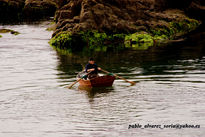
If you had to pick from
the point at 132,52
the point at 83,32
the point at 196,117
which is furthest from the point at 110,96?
the point at 83,32

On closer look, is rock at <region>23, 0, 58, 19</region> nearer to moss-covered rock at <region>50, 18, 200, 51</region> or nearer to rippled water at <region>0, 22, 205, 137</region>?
moss-covered rock at <region>50, 18, 200, 51</region>

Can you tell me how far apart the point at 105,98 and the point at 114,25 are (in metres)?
31.9

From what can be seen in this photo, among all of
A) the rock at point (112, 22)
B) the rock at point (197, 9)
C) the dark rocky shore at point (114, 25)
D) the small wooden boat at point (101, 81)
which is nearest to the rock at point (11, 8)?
the dark rocky shore at point (114, 25)

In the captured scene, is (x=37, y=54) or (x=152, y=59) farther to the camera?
(x=37, y=54)

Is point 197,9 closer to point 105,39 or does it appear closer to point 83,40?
point 105,39

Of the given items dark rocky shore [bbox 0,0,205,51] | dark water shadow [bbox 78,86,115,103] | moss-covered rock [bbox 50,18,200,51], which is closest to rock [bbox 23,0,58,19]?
dark rocky shore [bbox 0,0,205,51]

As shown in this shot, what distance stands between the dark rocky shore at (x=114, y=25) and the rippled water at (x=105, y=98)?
12006mm

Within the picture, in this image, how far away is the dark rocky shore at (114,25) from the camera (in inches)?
2052

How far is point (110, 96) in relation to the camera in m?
22.9

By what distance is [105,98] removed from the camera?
22.5m

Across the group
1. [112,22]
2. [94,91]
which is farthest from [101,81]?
[112,22]

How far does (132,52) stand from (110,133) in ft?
91.0

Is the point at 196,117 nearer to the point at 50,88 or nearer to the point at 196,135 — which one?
the point at 196,135

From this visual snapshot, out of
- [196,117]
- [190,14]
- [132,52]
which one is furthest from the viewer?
[190,14]
